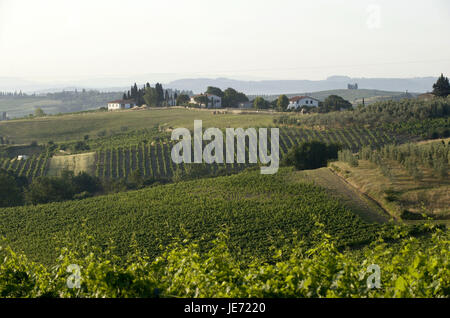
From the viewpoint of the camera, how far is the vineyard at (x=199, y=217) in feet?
63.8

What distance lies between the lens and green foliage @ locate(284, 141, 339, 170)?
108ft

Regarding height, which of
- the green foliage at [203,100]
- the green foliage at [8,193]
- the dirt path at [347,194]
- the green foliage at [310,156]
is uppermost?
the green foliage at [203,100]

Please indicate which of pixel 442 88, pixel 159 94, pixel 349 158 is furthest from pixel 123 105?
pixel 349 158

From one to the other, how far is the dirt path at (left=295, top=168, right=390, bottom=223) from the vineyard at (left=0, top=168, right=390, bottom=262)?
2.10 feet

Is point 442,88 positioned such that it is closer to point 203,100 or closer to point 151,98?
point 203,100

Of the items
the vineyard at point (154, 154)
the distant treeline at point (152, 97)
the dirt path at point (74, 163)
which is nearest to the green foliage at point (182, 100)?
the distant treeline at point (152, 97)

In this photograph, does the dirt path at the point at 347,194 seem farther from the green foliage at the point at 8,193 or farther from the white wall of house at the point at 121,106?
the white wall of house at the point at 121,106

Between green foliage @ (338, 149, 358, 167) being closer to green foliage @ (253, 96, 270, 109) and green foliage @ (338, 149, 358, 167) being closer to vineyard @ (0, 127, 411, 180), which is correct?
vineyard @ (0, 127, 411, 180)

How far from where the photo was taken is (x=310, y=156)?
33.0 meters

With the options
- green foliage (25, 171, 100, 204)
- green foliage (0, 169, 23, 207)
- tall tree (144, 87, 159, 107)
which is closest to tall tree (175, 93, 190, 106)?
tall tree (144, 87, 159, 107)

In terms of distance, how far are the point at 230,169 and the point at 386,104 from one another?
2372 cm

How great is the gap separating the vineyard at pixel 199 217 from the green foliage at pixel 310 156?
3.56 metres

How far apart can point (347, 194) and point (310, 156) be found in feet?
29.5
